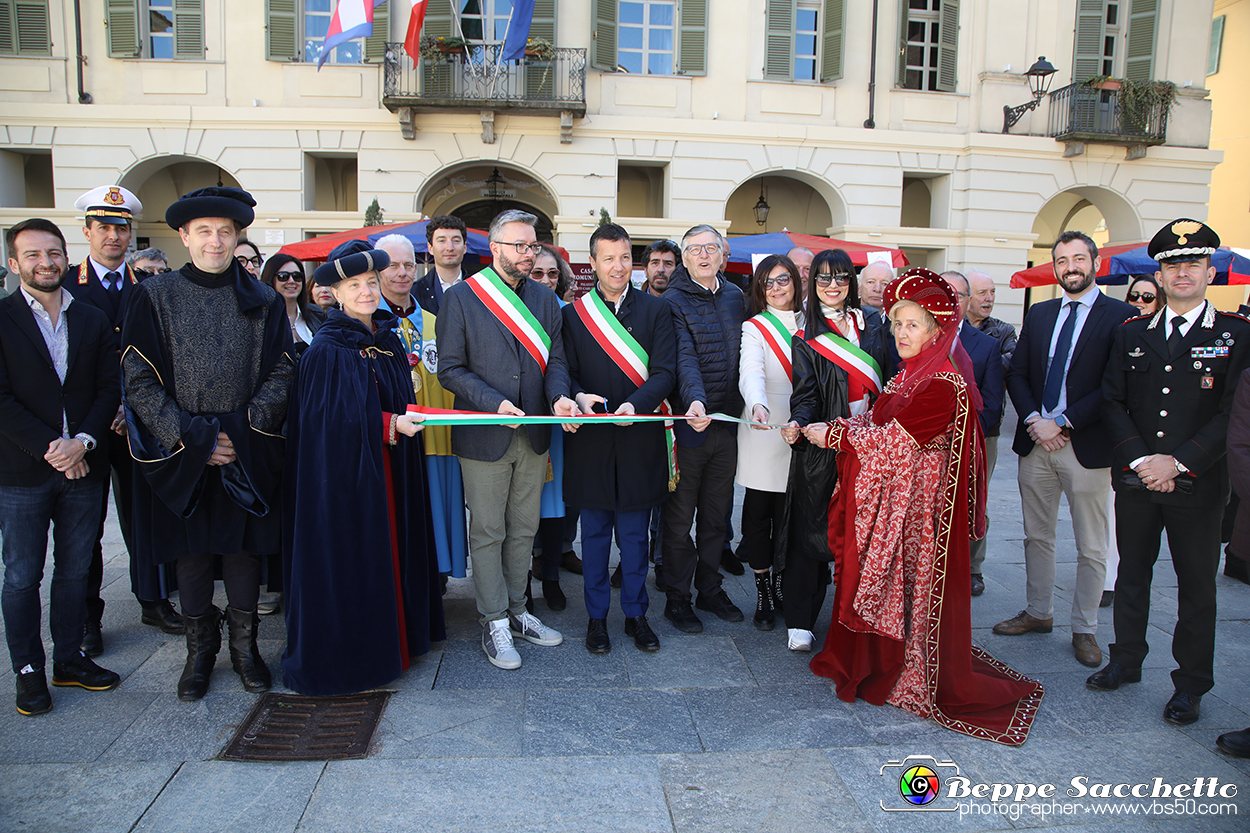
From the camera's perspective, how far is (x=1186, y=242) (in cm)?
328

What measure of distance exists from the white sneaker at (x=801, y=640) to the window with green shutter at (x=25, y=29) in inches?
570

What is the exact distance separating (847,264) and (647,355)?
3.61 ft

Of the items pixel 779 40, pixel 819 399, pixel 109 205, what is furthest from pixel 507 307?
pixel 779 40

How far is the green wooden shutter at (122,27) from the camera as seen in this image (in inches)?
469

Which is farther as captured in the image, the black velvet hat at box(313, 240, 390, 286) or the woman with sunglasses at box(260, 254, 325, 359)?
the woman with sunglasses at box(260, 254, 325, 359)

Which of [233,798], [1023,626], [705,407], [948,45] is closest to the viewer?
[233,798]

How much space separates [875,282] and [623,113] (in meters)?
8.84

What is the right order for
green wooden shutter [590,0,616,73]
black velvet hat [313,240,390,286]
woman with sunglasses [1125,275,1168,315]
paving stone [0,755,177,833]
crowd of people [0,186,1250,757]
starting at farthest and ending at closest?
green wooden shutter [590,0,616,73]
woman with sunglasses [1125,275,1168,315]
black velvet hat [313,240,390,286]
crowd of people [0,186,1250,757]
paving stone [0,755,177,833]

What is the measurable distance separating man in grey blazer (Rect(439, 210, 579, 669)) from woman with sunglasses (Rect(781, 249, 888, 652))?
1162 mm

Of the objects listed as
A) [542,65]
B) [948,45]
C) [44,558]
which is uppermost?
[948,45]

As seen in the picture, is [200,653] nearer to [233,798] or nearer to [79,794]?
[79,794]

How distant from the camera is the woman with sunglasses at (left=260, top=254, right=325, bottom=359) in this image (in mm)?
4590

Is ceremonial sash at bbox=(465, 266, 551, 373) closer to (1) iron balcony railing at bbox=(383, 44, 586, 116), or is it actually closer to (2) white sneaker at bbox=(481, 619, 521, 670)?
(2) white sneaker at bbox=(481, 619, 521, 670)

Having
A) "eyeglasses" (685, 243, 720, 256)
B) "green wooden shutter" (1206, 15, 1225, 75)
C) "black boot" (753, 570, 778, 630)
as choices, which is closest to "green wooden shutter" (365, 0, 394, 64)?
"eyeglasses" (685, 243, 720, 256)
